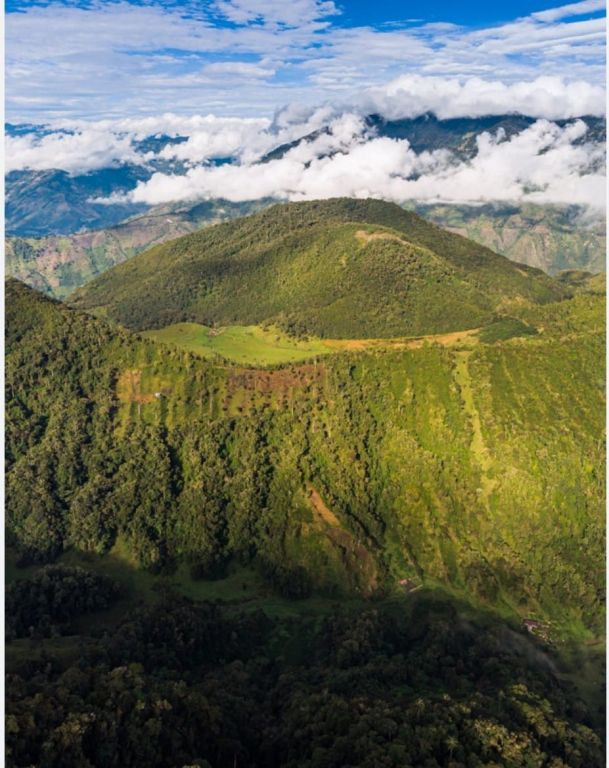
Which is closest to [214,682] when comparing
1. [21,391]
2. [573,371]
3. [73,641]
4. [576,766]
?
[73,641]

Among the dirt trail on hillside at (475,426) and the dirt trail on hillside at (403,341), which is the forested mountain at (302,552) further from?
the dirt trail on hillside at (403,341)

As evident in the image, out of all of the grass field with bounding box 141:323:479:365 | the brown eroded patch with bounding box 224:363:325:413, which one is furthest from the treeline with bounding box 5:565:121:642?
the grass field with bounding box 141:323:479:365

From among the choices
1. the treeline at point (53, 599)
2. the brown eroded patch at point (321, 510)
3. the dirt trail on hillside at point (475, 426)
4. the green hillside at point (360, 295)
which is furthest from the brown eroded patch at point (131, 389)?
the green hillside at point (360, 295)

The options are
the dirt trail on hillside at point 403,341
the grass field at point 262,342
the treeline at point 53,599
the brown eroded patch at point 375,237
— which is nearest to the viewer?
the treeline at point 53,599

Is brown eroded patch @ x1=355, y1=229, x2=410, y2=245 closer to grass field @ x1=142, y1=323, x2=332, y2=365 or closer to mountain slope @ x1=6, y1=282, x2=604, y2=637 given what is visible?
grass field @ x1=142, y1=323, x2=332, y2=365

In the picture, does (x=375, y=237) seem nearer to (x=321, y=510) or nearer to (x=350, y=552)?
(x=321, y=510)

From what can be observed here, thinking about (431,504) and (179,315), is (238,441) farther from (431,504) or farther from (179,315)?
(179,315)

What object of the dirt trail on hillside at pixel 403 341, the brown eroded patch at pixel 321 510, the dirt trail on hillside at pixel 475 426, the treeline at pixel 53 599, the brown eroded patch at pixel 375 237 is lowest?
the treeline at pixel 53 599
